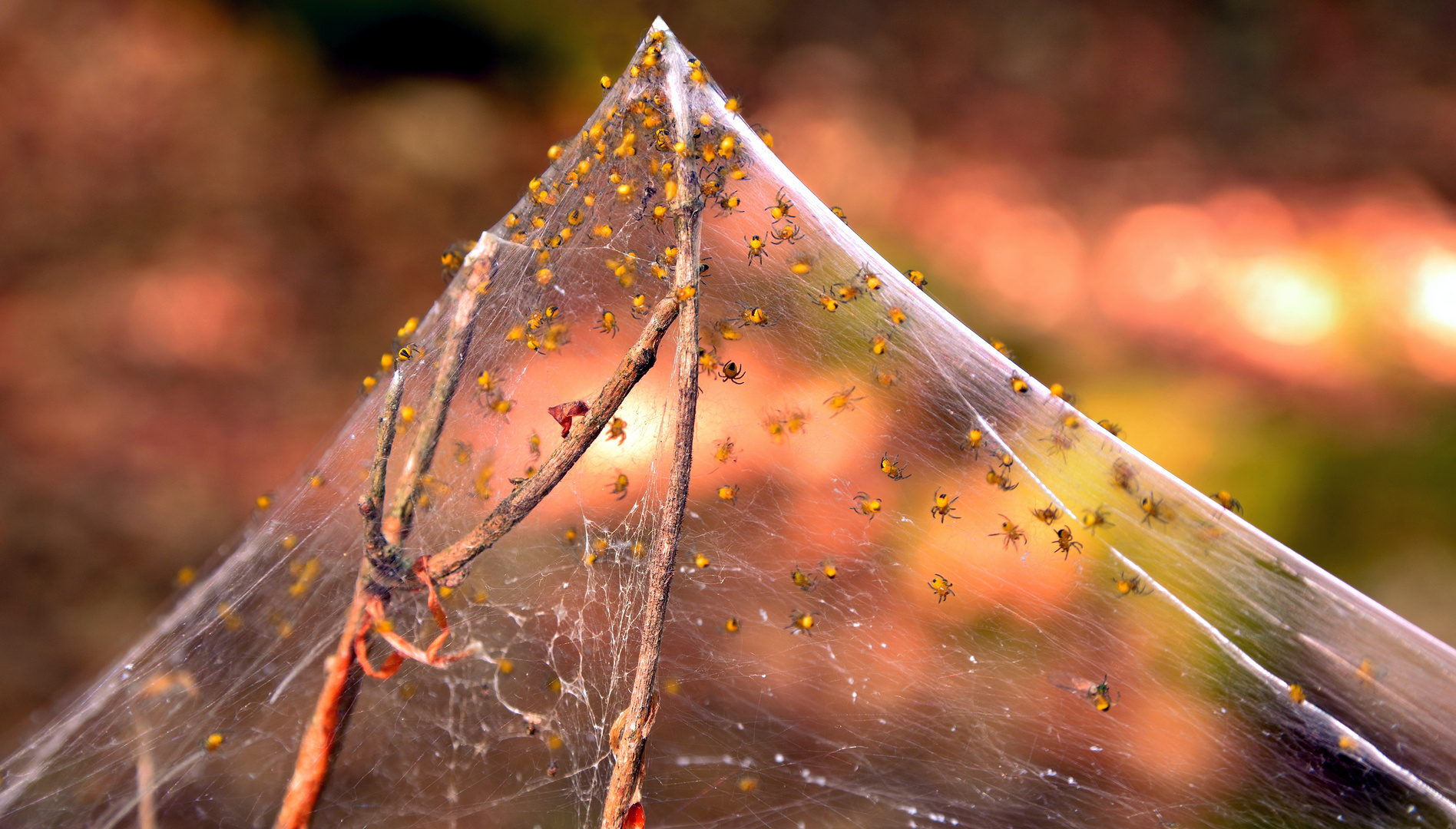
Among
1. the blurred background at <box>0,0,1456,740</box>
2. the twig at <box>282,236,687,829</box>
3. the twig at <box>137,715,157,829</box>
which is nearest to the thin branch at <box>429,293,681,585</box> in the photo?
the twig at <box>282,236,687,829</box>

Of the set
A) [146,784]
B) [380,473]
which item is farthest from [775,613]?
[146,784]

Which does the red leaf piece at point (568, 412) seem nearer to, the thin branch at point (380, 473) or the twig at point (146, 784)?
the thin branch at point (380, 473)

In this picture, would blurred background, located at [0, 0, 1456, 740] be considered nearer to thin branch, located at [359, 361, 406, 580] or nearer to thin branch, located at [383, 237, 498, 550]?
thin branch, located at [383, 237, 498, 550]

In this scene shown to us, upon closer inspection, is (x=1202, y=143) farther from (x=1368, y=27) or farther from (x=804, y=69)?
(x=804, y=69)

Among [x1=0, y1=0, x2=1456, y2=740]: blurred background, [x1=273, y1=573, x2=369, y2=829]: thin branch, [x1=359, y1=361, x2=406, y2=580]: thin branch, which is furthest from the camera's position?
[x1=0, y1=0, x2=1456, y2=740]: blurred background

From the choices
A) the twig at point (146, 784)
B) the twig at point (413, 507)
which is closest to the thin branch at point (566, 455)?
the twig at point (413, 507)

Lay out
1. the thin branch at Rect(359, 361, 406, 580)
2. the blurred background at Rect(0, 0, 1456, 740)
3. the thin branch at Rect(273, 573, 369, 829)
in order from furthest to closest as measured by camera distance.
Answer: the blurred background at Rect(0, 0, 1456, 740), the thin branch at Rect(273, 573, 369, 829), the thin branch at Rect(359, 361, 406, 580)

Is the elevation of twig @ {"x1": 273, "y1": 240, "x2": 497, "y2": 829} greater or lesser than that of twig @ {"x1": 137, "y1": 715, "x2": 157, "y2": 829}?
Result: greater
